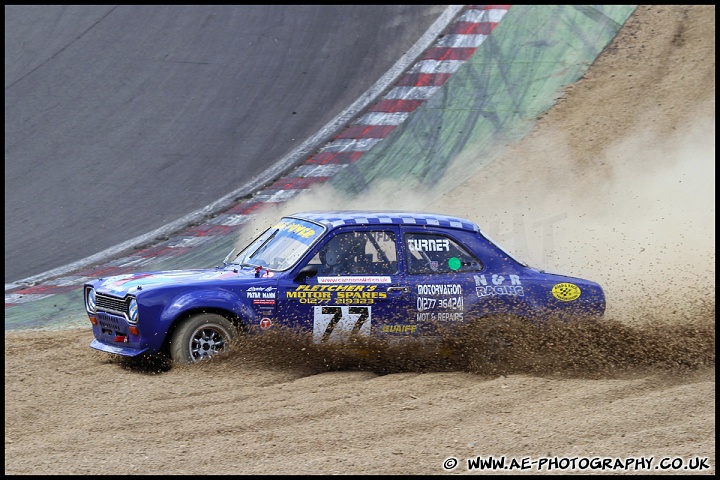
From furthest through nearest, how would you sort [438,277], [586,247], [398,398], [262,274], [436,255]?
1. [586,247]
2. [436,255]
3. [438,277]
4. [262,274]
5. [398,398]

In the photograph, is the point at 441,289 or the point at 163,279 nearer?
the point at 163,279

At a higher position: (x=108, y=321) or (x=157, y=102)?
(x=157, y=102)

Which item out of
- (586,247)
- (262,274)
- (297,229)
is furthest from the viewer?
(586,247)

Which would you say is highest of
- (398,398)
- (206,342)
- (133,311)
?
(133,311)

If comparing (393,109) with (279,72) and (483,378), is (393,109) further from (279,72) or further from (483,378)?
(483,378)

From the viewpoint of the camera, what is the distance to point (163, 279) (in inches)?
292

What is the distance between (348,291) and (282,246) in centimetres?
81

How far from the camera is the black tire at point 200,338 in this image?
7145 mm

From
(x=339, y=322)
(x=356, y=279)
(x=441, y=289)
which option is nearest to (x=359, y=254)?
(x=356, y=279)

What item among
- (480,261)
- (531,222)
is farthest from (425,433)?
(531,222)

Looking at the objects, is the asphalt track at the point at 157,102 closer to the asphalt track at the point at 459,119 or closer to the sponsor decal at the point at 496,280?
the asphalt track at the point at 459,119

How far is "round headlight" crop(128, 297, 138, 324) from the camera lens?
712 centimetres

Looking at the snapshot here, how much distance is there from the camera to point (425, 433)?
19.2 feet

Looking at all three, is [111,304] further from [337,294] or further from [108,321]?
[337,294]
